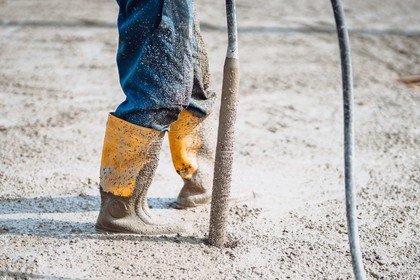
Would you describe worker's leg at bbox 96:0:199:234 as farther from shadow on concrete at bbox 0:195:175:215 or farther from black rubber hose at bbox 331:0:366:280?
black rubber hose at bbox 331:0:366:280

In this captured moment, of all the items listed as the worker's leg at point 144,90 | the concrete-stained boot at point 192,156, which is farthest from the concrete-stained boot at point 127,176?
the concrete-stained boot at point 192,156

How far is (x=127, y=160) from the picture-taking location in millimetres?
2295

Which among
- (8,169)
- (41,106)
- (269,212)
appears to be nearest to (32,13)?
(41,106)

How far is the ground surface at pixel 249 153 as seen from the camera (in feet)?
7.63

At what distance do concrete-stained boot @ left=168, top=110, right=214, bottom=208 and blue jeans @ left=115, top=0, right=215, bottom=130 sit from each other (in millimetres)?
279

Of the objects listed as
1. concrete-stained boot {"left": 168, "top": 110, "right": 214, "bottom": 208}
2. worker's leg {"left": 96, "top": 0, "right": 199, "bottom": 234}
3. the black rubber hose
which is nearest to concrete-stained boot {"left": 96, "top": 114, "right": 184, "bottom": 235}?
worker's leg {"left": 96, "top": 0, "right": 199, "bottom": 234}

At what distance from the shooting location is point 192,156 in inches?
105

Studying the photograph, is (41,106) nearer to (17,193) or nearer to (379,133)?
(17,193)

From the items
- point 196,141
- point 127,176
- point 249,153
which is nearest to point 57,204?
point 127,176

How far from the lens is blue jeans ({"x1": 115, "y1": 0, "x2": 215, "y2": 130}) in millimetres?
2152

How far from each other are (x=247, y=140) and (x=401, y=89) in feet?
5.11

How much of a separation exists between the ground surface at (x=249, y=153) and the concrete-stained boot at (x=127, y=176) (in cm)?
6

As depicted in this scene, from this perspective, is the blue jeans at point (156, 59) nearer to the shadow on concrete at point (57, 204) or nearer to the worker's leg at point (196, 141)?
the worker's leg at point (196, 141)

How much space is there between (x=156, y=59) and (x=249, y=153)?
1.34m
